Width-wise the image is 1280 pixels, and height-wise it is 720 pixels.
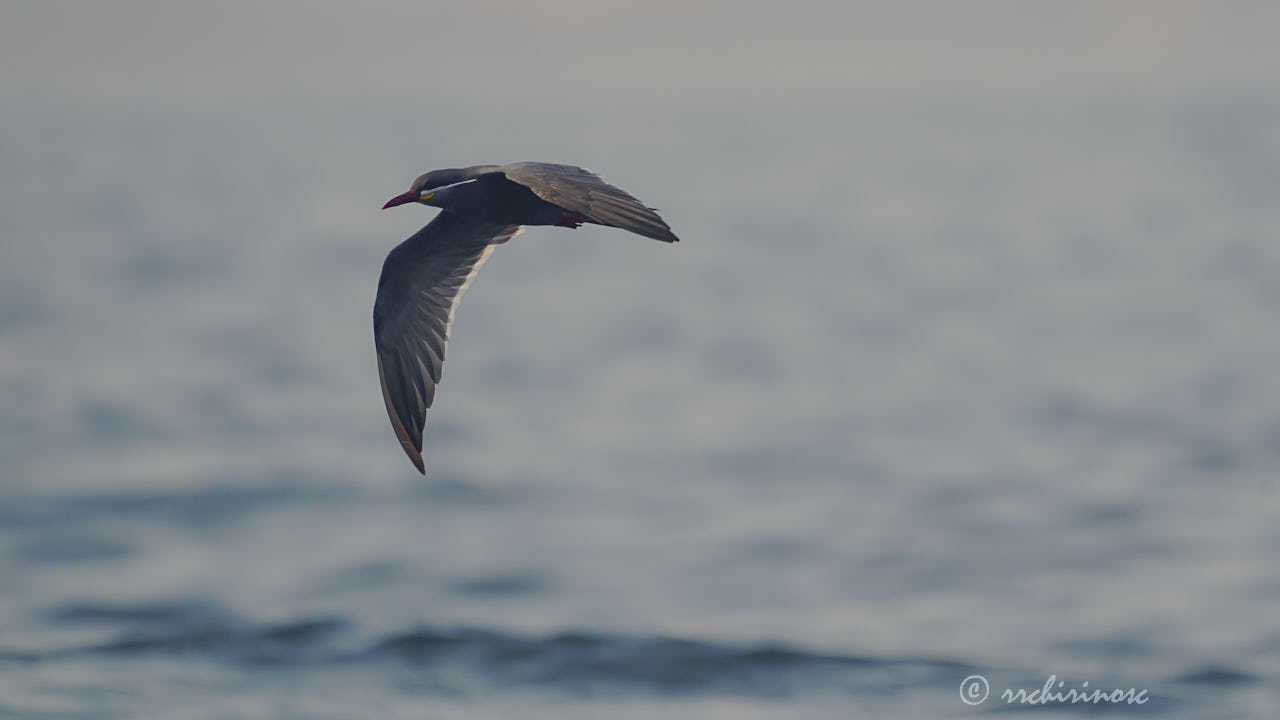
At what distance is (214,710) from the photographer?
31.8 meters

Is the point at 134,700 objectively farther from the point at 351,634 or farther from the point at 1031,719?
the point at 1031,719

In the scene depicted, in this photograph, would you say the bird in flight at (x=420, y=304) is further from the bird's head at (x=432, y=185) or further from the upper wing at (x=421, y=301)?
the bird's head at (x=432, y=185)

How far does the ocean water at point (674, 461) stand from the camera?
32.8 m

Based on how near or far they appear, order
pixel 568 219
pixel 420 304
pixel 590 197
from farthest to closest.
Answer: pixel 420 304 < pixel 568 219 < pixel 590 197

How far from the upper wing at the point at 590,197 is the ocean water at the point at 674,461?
1953 centimetres

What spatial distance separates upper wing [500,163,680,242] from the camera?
11523mm

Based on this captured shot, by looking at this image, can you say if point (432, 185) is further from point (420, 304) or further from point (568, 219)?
point (420, 304)

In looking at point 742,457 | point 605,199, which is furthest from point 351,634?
point 605,199

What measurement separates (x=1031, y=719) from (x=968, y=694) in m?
1.52

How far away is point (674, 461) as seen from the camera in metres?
54.2

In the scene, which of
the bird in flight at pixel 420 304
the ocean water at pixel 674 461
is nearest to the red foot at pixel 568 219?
the bird in flight at pixel 420 304

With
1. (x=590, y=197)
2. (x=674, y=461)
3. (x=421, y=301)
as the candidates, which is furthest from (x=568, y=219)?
(x=674, y=461)

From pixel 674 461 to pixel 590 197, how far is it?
42.5 m

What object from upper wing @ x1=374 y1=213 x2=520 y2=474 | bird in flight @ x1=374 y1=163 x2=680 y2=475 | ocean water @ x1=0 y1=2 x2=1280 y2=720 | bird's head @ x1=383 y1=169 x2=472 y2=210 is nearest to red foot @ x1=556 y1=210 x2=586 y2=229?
bird's head @ x1=383 y1=169 x2=472 y2=210
